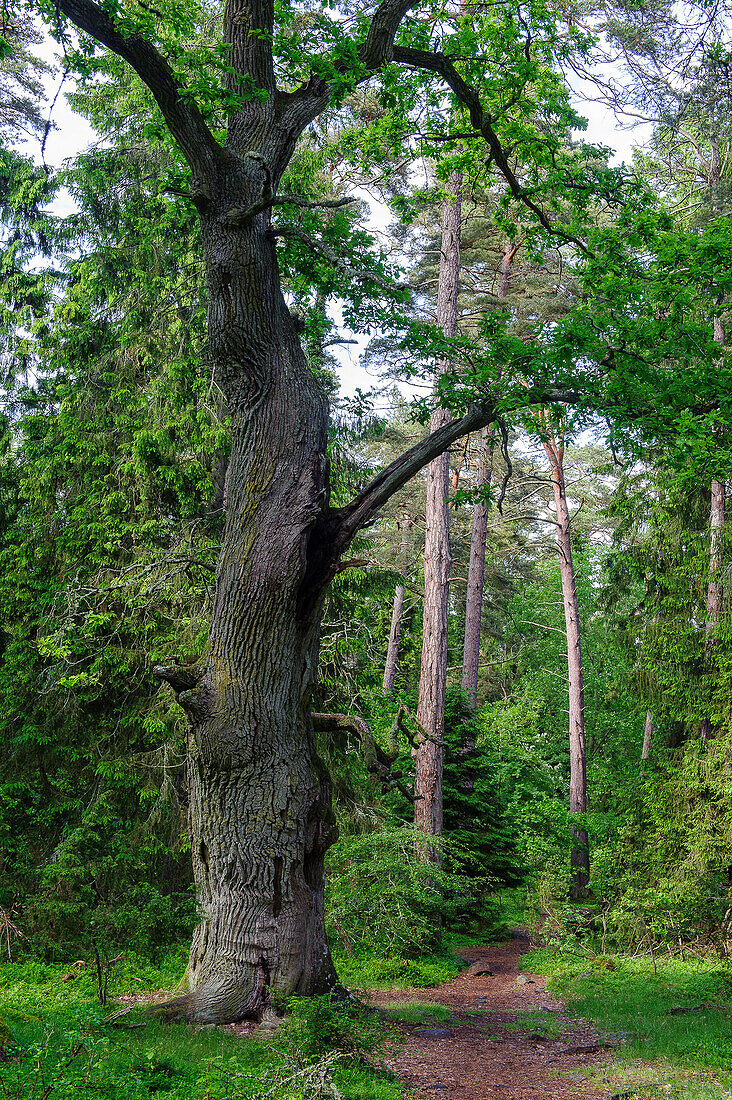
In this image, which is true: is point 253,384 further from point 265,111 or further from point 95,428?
point 95,428

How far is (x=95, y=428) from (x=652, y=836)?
1115 cm

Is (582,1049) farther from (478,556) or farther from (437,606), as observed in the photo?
(478,556)

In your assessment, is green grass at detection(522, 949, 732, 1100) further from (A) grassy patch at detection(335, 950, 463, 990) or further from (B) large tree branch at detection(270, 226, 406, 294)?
(B) large tree branch at detection(270, 226, 406, 294)

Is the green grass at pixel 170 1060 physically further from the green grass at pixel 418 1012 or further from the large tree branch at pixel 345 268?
the large tree branch at pixel 345 268

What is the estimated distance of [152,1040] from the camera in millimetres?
5566

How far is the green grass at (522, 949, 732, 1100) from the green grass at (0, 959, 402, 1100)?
2708mm

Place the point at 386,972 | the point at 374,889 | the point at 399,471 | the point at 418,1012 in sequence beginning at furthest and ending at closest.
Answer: the point at 386,972
the point at 374,889
the point at 418,1012
the point at 399,471

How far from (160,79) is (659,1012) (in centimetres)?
1100

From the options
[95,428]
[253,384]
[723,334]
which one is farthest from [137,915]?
[723,334]

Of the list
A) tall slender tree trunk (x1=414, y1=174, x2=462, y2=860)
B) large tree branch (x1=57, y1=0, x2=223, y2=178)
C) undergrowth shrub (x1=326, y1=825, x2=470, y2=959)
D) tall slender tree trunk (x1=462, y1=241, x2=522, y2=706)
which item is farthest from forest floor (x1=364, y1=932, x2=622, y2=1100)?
tall slender tree trunk (x1=462, y1=241, x2=522, y2=706)

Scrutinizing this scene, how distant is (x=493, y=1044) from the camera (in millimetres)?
8266

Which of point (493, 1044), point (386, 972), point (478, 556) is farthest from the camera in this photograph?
point (478, 556)

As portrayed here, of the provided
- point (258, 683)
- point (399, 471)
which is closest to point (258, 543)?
point (258, 683)

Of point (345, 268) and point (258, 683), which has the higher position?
point (345, 268)
